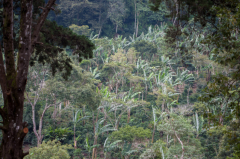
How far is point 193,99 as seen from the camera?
1884cm

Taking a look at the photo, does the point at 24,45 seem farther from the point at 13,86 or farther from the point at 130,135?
the point at 130,135

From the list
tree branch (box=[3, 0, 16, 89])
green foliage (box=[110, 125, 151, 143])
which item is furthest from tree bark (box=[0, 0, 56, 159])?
green foliage (box=[110, 125, 151, 143])

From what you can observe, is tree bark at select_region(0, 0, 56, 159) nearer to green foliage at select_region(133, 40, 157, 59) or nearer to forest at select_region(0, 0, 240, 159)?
forest at select_region(0, 0, 240, 159)

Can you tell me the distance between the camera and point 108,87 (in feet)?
55.0

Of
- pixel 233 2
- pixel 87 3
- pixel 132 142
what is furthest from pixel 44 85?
pixel 87 3

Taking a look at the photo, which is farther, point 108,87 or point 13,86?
point 108,87

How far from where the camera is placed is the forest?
275 centimetres

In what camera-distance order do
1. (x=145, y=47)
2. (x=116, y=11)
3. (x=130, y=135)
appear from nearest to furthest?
(x=130, y=135)
(x=145, y=47)
(x=116, y=11)

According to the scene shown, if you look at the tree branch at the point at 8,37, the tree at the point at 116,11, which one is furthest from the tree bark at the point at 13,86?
the tree at the point at 116,11

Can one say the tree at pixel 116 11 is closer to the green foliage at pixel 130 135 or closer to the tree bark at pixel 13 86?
the green foliage at pixel 130 135

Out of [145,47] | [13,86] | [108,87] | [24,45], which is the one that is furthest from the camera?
[145,47]

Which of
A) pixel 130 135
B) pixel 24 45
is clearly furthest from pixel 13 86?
pixel 130 135

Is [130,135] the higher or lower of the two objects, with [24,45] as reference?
lower

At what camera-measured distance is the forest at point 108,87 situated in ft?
9.02
